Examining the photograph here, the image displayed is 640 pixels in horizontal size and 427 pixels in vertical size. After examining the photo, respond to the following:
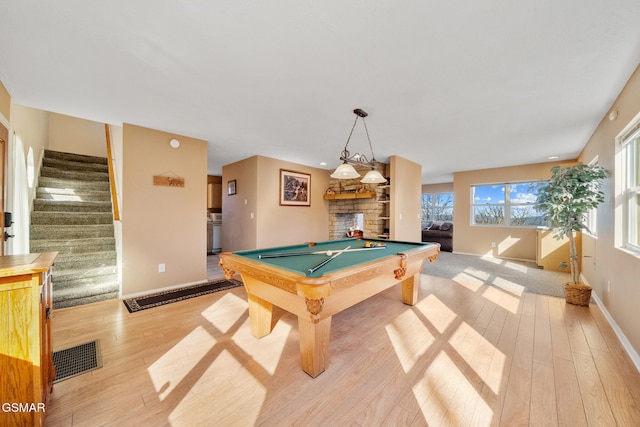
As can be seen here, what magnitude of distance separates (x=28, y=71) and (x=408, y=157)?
5.12 meters

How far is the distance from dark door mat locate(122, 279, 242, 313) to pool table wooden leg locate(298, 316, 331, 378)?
2.12 m

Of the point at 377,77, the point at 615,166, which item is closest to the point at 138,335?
the point at 377,77

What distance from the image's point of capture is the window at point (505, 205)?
5.70 m

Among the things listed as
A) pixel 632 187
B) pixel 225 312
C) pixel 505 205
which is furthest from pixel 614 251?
pixel 225 312

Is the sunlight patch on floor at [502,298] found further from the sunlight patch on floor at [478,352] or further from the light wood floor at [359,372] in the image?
the sunlight patch on floor at [478,352]

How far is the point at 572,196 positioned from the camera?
2971 millimetres

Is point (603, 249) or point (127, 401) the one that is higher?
point (603, 249)

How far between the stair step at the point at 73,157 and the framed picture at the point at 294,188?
360 centimetres

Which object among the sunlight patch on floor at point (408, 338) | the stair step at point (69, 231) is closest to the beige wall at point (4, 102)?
the stair step at point (69, 231)

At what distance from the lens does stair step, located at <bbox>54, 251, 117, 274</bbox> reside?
10.1 ft

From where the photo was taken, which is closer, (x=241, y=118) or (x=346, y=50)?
(x=346, y=50)

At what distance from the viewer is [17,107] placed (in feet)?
9.55

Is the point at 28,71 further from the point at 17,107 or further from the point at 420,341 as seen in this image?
the point at 420,341

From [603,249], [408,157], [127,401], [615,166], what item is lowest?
[127,401]
